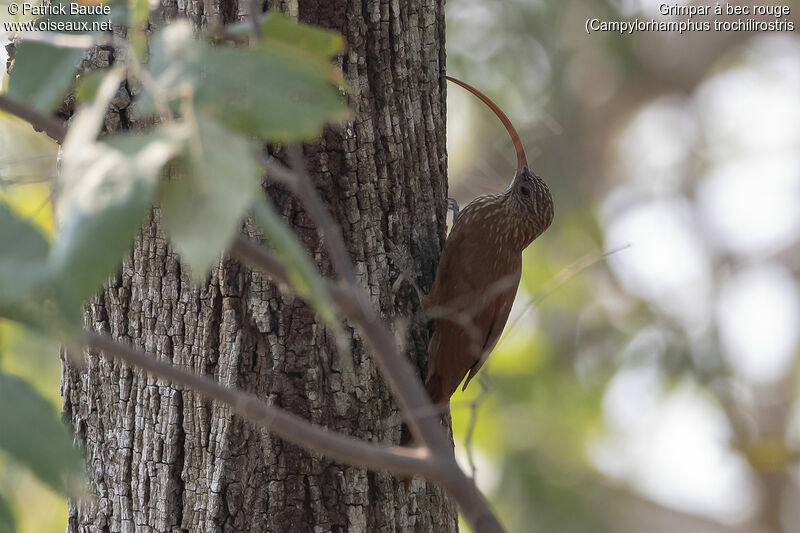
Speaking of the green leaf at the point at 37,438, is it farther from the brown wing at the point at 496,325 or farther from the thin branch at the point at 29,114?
the brown wing at the point at 496,325

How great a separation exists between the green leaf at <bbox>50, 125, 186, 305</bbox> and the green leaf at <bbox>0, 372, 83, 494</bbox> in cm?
16

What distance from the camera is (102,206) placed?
2.28 ft

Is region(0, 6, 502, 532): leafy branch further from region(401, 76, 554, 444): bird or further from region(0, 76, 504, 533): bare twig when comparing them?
region(401, 76, 554, 444): bird

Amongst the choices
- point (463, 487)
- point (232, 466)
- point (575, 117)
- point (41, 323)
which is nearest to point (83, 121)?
point (41, 323)

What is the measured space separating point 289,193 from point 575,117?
23.1 feet

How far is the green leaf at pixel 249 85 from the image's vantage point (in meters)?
0.79

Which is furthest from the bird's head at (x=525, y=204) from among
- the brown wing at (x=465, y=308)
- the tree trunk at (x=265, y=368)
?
the tree trunk at (x=265, y=368)

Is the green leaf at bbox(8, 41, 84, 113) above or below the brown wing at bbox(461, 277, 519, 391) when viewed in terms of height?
below

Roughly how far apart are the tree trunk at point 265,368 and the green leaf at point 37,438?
1038mm

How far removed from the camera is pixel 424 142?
2.11 metres

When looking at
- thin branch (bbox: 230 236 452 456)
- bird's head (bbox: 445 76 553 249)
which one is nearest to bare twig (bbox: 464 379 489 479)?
thin branch (bbox: 230 236 452 456)

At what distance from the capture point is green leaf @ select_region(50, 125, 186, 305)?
69 centimetres

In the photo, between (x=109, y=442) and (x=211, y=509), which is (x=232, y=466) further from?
(x=109, y=442)

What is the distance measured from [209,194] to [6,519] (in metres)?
0.42
